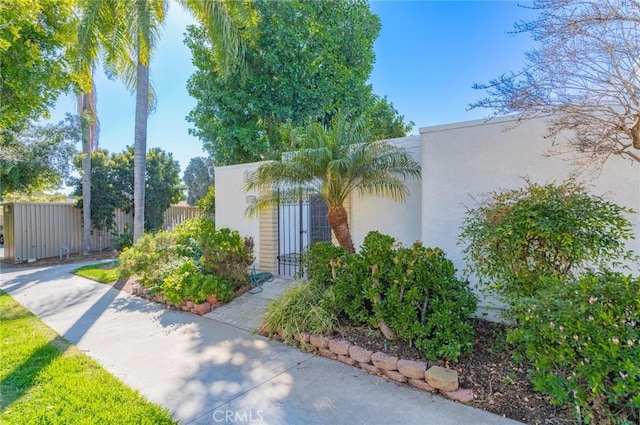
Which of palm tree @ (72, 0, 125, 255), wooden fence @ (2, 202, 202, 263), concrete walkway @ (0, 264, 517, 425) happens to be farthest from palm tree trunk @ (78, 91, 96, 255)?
concrete walkway @ (0, 264, 517, 425)

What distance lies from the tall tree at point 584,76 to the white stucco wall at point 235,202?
6893mm

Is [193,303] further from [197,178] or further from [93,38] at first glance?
Answer: [197,178]

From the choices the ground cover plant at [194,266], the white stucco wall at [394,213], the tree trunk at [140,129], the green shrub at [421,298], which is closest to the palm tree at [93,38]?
the tree trunk at [140,129]

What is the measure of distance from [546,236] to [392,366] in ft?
7.96

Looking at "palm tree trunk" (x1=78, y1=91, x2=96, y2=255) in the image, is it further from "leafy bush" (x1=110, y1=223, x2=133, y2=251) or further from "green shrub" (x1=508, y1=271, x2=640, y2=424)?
"green shrub" (x1=508, y1=271, x2=640, y2=424)

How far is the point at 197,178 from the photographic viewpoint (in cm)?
2772

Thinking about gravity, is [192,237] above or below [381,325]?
above

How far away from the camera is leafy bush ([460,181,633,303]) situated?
3.73 m

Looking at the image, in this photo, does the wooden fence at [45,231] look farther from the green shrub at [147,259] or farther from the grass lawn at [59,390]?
the grass lawn at [59,390]

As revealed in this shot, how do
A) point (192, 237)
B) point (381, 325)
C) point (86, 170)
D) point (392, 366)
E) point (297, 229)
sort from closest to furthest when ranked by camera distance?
point (392, 366) → point (381, 325) → point (297, 229) → point (192, 237) → point (86, 170)

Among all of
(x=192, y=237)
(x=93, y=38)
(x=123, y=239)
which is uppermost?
(x=93, y=38)

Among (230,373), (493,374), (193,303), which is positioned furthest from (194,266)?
(493,374)

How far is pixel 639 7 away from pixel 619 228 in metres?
2.40

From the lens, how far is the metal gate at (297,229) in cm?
924
